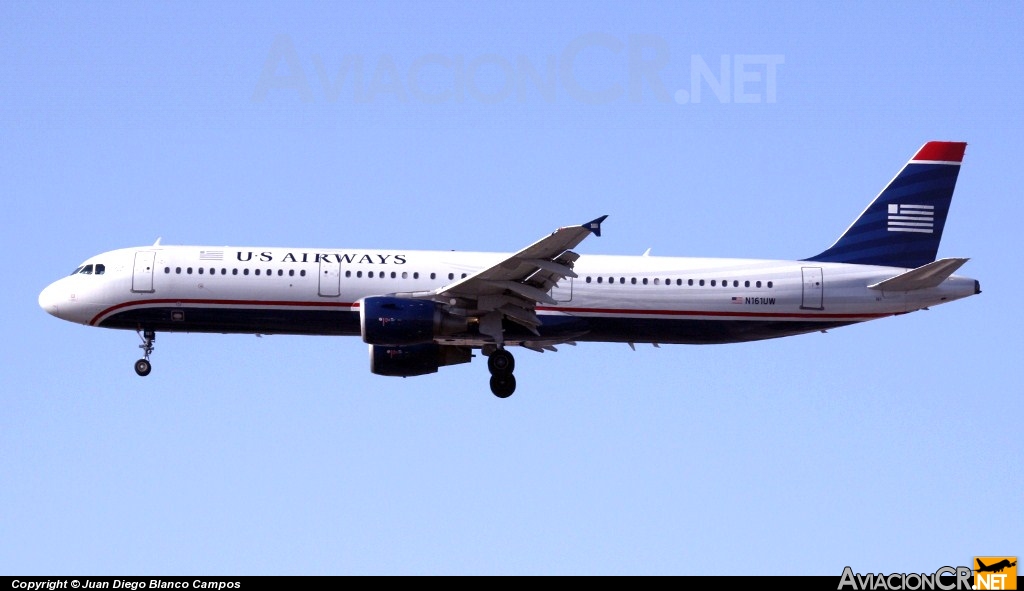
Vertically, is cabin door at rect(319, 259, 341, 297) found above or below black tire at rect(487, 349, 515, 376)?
above

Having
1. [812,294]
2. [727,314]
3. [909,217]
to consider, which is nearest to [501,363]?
[727,314]

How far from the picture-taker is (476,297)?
4859cm

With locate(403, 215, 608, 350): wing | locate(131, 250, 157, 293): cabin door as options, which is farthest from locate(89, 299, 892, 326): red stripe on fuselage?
locate(403, 215, 608, 350): wing

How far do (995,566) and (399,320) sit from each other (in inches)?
723

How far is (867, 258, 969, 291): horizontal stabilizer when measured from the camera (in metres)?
48.2

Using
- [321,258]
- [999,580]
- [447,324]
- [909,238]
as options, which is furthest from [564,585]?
[909,238]

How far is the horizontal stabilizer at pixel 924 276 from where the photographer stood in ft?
158

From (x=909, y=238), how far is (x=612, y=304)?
978 cm

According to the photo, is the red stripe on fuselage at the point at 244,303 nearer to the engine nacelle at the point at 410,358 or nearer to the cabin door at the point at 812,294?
the engine nacelle at the point at 410,358

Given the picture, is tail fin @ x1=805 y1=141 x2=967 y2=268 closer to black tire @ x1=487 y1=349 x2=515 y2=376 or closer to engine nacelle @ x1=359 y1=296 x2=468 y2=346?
black tire @ x1=487 y1=349 x2=515 y2=376

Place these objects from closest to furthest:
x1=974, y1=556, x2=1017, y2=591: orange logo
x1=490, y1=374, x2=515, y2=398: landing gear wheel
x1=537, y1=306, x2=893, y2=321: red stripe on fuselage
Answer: x1=974, y1=556, x2=1017, y2=591: orange logo, x1=537, y1=306, x2=893, y2=321: red stripe on fuselage, x1=490, y1=374, x2=515, y2=398: landing gear wheel

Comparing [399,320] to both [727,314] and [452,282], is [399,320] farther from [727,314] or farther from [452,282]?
[727,314]

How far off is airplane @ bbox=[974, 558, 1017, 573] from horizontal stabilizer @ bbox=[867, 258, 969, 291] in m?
13.3

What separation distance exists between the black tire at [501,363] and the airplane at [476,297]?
0.14 feet
